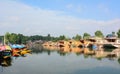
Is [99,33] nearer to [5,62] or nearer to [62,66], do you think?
[5,62]

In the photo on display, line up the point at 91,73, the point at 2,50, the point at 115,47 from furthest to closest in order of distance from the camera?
1. the point at 115,47
2. the point at 2,50
3. the point at 91,73

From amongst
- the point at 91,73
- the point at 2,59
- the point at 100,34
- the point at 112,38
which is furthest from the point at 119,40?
the point at 91,73

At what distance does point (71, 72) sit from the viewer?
88.5 ft

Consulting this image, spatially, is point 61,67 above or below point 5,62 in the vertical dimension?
below

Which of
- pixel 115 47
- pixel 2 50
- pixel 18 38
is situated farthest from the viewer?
pixel 18 38

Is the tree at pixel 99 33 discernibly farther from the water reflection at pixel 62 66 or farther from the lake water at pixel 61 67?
the lake water at pixel 61 67

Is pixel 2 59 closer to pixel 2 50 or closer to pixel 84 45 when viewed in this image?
pixel 2 50

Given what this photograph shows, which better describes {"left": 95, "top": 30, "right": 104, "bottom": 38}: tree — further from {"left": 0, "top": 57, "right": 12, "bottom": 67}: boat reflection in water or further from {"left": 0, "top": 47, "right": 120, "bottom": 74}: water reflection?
{"left": 0, "top": 57, "right": 12, "bottom": 67}: boat reflection in water

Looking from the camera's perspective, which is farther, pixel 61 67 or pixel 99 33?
pixel 99 33

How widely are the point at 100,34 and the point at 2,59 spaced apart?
81.1 metres

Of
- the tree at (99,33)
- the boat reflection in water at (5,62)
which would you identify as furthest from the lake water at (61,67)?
the tree at (99,33)

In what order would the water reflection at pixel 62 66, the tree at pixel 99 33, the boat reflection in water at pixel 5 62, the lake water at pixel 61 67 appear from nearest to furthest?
1. the lake water at pixel 61 67
2. the water reflection at pixel 62 66
3. the boat reflection in water at pixel 5 62
4. the tree at pixel 99 33

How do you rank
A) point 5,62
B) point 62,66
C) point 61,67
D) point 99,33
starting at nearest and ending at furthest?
point 61,67
point 62,66
point 5,62
point 99,33

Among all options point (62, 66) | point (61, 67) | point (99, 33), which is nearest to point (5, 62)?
point (62, 66)
